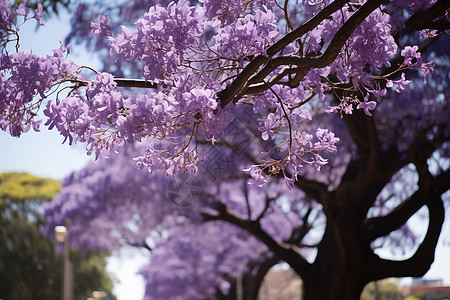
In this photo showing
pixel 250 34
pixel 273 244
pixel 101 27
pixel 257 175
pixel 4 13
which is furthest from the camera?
pixel 273 244

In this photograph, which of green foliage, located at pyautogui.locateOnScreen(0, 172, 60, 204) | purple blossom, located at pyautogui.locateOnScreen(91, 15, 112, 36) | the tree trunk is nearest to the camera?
purple blossom, located at pyautogui.locateOnScreen(91, 15, 112, 36)

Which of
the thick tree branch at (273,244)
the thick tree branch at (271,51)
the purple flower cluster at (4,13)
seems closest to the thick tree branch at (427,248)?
the thick tree branch at (273,244)

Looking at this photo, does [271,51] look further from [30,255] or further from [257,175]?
[30,255]

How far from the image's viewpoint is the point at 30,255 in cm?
4500

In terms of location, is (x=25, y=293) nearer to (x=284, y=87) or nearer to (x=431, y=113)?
(x=431, y=113)

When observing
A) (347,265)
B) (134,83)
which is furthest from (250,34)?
(347,265)

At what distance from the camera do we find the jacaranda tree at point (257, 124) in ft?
13.3

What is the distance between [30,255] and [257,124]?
38.5 metres

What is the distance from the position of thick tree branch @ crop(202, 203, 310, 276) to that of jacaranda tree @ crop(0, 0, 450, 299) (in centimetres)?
3

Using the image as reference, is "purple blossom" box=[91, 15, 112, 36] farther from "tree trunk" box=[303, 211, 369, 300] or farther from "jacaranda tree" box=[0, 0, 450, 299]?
"tree trunk" box=[303, 211, 369, 300]

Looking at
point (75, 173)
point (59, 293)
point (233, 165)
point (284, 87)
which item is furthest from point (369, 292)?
point (284, 87)

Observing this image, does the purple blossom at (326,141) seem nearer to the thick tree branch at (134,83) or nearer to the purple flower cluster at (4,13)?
the thick tree branch at (134,83)

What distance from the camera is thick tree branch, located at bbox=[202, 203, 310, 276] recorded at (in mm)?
13023

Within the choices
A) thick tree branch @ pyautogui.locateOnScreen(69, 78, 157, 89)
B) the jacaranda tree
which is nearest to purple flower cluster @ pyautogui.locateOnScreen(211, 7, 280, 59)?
the jacaranda tree
